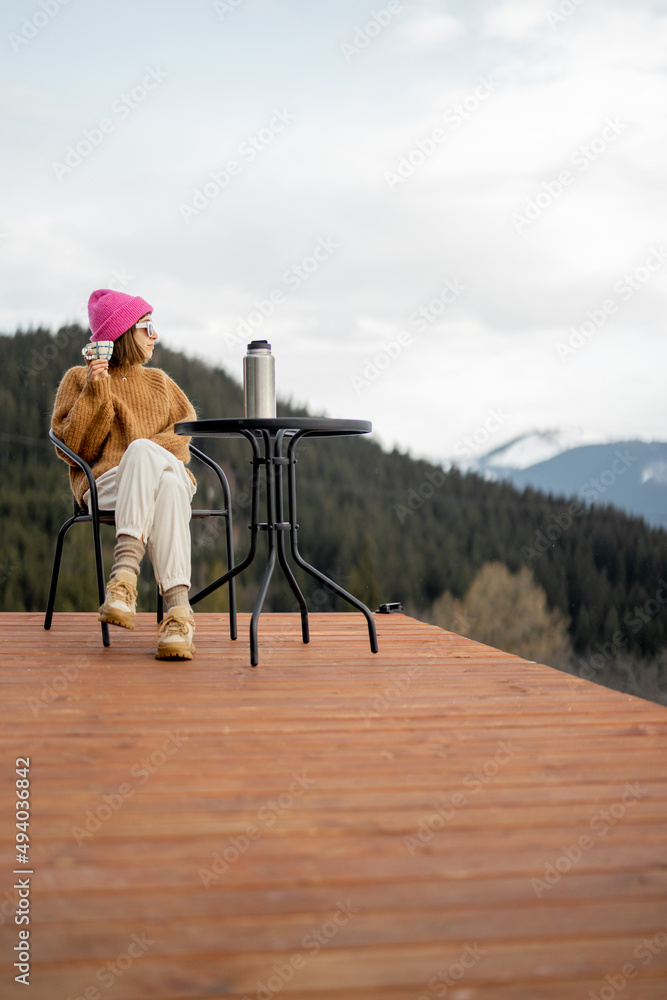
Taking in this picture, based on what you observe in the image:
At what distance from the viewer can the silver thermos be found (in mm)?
2881

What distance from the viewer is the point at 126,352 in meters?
3.03

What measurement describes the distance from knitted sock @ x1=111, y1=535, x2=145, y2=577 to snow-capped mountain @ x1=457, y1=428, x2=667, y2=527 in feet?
13.7

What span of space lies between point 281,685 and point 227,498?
89cm

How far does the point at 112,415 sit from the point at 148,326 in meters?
0.34

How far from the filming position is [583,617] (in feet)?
22.2

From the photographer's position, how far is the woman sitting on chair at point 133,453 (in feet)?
8.80

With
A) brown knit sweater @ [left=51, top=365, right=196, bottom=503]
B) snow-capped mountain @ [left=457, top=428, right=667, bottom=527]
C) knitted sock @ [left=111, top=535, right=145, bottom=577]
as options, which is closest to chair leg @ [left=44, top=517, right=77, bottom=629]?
brown knit sweater @ [left=51, top=365, right=196, bottom=503]

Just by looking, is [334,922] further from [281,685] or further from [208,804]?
[281,685]

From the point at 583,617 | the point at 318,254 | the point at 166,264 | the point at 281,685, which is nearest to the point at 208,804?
the point at 281,685

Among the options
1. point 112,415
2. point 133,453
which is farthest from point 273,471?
point 112,415

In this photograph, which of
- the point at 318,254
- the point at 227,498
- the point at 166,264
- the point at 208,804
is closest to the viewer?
the point at 208,804

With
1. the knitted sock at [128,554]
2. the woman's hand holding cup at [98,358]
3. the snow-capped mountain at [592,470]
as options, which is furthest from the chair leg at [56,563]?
the snow-capped mountain at [592,470]

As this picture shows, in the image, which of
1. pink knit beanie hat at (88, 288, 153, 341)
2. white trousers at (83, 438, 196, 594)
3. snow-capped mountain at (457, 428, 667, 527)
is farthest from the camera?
snow-capped mountain at (457, 428, 667, 527)

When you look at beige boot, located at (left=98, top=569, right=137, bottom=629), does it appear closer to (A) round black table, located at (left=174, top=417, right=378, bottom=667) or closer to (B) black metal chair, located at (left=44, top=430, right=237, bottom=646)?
(B) black metal chair, located at (left=44, top=430, right=237, bottom=646)
